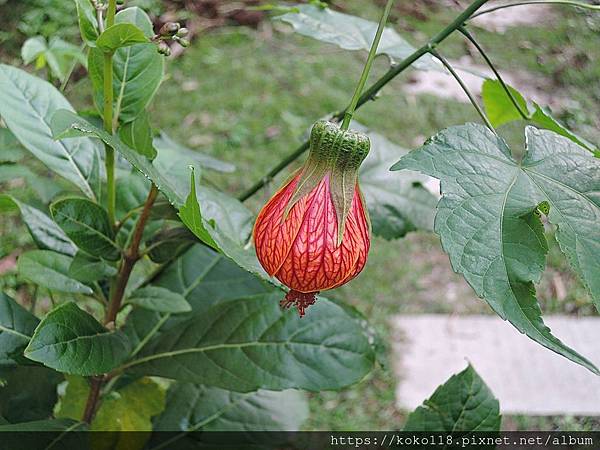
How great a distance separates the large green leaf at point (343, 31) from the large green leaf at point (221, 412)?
57 centimetres

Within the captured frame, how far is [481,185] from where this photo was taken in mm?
609

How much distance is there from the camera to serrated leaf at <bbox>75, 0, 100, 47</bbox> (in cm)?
67

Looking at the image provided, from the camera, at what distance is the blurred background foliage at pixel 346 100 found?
2029mm

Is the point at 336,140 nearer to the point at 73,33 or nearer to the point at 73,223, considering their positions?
the point at 73,223

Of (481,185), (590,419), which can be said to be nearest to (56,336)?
(481,185)

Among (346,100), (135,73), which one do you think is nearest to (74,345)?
(135,73)

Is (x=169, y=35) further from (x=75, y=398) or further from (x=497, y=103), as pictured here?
(x=75, y=398)

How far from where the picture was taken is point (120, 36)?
642 mm

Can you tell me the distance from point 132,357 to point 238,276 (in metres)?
0.20

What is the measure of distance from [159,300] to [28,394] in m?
0.25

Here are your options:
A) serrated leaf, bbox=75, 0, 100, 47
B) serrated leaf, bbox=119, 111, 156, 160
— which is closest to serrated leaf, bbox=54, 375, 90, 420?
serrated leaf, bbox=119, 111, 156, 160

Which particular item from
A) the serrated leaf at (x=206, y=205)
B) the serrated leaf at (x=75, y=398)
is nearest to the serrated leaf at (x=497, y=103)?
the serrated leaf at (x=206, y=205)

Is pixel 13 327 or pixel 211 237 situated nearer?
pixel 211 237

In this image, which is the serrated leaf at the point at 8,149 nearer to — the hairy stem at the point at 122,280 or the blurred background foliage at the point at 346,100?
the hairy stem at the point at 122,280
